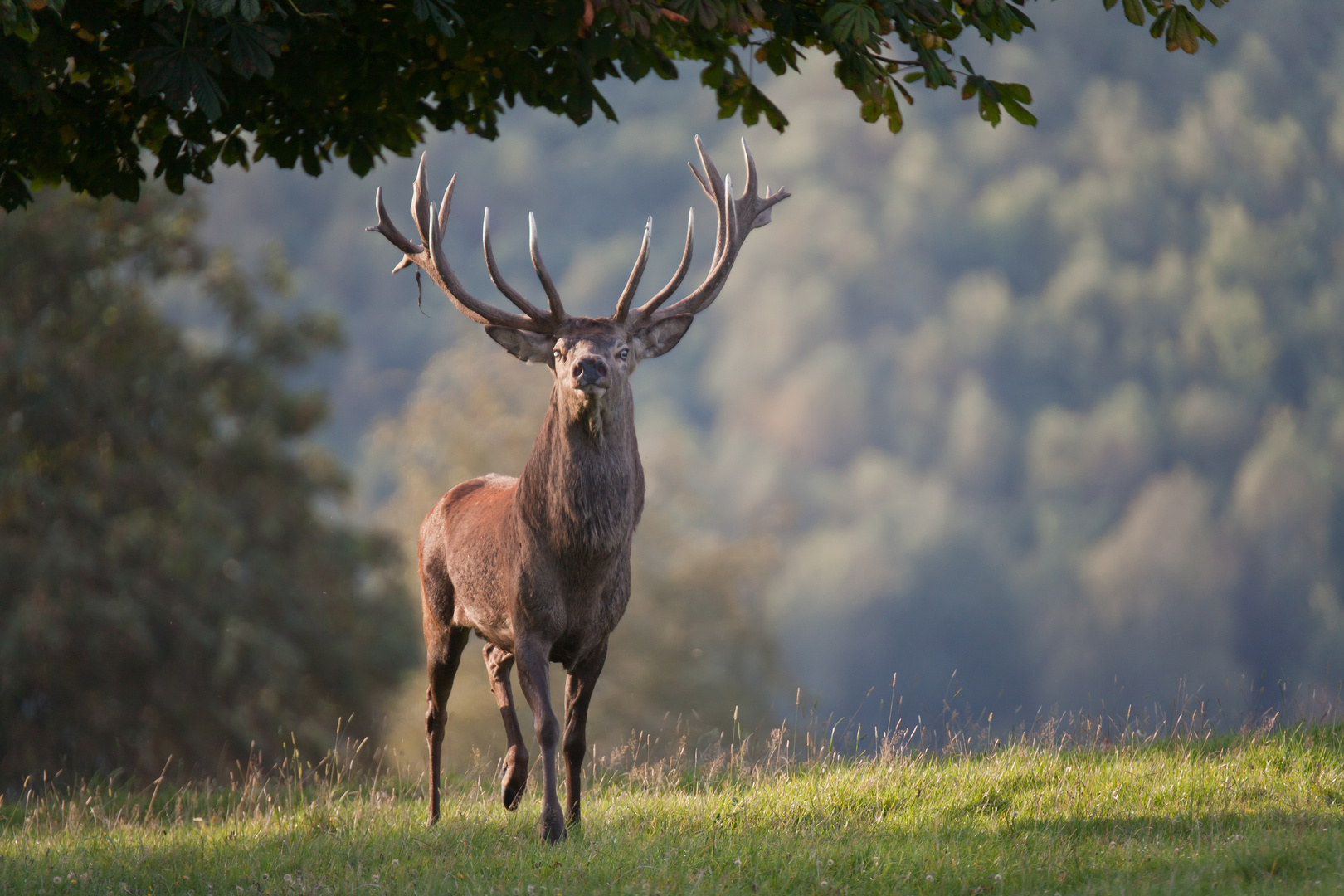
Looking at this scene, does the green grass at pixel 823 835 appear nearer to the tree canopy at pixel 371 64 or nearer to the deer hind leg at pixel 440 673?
the deer hind leg at pixel 440 673

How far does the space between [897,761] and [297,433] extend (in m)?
13.9

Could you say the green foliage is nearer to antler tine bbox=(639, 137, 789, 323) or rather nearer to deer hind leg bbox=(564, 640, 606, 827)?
deer hind leg bbox=(564, 640, 606, 827)

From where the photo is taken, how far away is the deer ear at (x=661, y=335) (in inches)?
263

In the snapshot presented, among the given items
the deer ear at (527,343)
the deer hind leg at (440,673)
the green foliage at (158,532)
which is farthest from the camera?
the green foliage at (158,532)

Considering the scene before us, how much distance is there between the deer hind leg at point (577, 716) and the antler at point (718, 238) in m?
1.93

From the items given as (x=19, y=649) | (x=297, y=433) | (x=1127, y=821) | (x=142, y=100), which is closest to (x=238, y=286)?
(x=297, y=433)

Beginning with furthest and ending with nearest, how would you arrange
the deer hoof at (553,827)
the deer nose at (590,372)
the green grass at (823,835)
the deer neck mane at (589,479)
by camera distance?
the deer neck mane at (589,479) → the deer hoof at (553,827) → the deer nose at (590,372) → the green grass at (823,835)

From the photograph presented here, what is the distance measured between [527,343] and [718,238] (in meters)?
1.49

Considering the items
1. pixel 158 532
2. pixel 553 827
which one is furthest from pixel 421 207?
pixel 158 532

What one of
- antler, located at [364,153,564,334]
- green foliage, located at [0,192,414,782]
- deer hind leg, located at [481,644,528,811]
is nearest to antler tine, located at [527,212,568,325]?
antler, located at [364,153,564,334]

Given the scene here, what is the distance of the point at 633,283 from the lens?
664 centimetres

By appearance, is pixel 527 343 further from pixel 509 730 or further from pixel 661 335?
pixel 509 730

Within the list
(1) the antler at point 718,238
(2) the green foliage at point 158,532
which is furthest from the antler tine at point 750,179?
(2) the green foliage at point 158,532

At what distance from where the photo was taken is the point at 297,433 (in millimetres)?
19406
